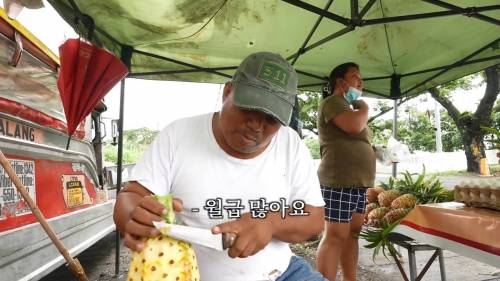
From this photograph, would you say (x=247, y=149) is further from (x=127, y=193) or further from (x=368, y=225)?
(x=368, y=225)

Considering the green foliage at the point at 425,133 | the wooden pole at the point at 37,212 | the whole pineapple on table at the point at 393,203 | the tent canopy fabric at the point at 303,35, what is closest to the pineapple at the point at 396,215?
the whole pineapple on table at the point at 393,203

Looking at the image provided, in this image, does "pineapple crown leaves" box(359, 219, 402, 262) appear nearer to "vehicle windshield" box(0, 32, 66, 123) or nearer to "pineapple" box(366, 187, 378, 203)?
"pineapple" box(366, 187, 378, 203)

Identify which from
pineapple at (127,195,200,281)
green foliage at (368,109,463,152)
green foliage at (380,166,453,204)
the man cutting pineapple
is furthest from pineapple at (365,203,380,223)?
green foliage at (368,109,463,152)

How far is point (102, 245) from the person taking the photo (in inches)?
235

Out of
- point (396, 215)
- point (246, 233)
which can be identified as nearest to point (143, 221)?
point (246, 233)

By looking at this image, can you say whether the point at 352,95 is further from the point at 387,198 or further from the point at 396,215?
the point at 396,215

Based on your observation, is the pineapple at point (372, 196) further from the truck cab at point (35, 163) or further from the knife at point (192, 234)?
the knife at point (192, 234)

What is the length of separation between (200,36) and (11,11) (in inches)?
74.3

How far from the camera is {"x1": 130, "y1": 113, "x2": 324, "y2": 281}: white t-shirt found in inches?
54.5

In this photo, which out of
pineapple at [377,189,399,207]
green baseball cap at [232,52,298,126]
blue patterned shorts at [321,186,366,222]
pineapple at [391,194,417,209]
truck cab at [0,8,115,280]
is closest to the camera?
green baseball cap at [232,52,298,126]

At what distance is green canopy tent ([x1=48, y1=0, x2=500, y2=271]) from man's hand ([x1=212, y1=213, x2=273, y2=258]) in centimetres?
238

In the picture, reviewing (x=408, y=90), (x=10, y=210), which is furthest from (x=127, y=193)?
(x=408, y=90)

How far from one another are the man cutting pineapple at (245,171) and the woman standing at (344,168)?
65.9 inches

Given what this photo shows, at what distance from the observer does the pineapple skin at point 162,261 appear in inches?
37.9
